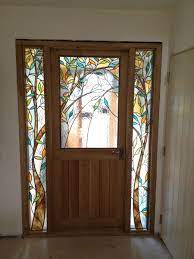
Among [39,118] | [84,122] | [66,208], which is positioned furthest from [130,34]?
[66,208]

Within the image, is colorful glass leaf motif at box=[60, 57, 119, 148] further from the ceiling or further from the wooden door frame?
the ceiling

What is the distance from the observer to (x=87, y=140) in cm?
321

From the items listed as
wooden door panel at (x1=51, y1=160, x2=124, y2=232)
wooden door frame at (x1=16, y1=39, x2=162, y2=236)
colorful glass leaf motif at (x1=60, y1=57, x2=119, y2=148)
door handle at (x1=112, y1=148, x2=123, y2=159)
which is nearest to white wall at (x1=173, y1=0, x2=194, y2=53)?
wooden door frame at (x1=16, y1=39, x2=162, y2=236)

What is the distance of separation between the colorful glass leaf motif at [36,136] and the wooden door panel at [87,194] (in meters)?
0.14

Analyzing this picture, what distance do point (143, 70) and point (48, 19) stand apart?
1.11 m

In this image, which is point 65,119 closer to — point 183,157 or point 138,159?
point 138,159

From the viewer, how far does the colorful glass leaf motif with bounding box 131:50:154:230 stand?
10.2 feet

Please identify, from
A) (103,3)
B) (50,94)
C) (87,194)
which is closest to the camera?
(103,3)

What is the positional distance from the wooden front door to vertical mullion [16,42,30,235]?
0.86 feet

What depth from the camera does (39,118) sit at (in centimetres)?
313

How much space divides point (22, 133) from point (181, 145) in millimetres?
1629

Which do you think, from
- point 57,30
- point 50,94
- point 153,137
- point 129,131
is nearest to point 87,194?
point 129,131

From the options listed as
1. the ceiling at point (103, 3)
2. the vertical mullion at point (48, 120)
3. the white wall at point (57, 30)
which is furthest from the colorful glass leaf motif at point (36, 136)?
the ceiling at point (103, 3)

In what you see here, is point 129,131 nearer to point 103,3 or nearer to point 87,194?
point 87,194
